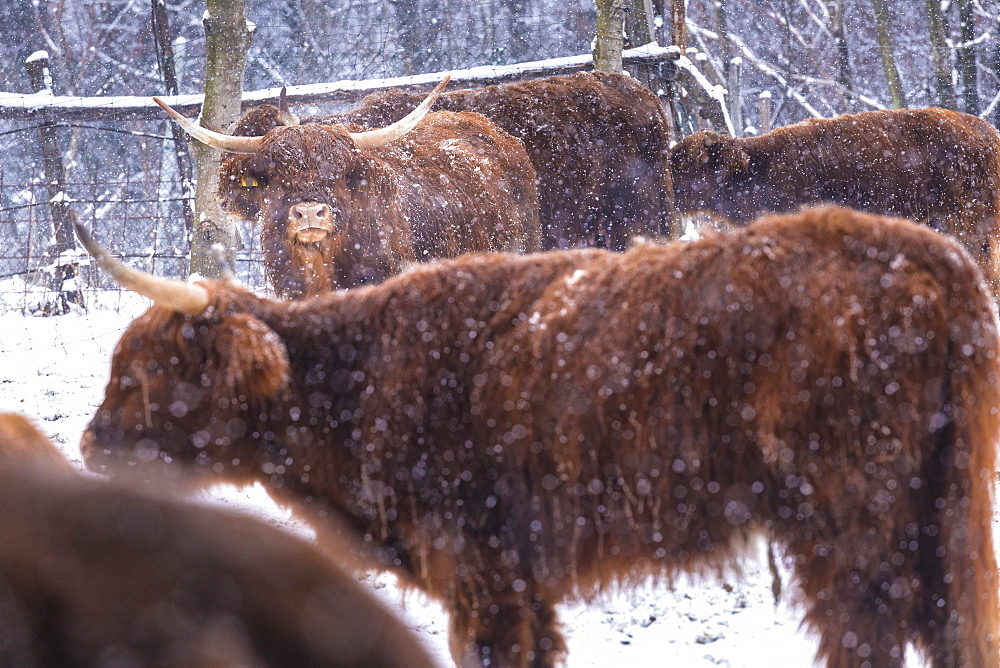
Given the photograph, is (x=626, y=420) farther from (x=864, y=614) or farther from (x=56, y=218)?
(x=56, y=218)

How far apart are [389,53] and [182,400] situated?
9693 mm

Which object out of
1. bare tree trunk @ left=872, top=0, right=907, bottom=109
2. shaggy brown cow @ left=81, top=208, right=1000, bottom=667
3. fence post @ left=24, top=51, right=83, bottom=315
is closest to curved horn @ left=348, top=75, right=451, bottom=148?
shaggy brown cow @ left=81, top=208, right=1000, bottom=667

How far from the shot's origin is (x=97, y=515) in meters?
0.71

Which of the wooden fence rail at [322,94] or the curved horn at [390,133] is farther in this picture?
the wooden fence rail at [322,94]

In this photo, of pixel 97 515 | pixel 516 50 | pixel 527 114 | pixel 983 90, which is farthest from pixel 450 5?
pixel 97 515

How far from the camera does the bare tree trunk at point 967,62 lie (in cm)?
1159

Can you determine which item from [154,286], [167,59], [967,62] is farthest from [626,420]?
[967,62]

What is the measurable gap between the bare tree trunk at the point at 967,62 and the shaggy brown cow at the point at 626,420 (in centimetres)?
1040

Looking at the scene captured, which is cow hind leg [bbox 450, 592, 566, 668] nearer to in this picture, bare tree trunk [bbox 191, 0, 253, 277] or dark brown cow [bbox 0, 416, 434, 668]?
dark brown cow [bbox 0, 416, 434, 668]

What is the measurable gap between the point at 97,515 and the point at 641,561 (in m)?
2.21

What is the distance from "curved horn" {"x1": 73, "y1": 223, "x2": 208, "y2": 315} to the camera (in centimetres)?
279

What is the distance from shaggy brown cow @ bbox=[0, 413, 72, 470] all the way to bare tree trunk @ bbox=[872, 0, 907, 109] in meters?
13.4

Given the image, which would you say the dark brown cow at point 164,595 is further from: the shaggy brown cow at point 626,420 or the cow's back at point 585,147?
the cow's back at point 585,147

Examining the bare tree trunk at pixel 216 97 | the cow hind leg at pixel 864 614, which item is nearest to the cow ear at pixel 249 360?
the cow hind leg at pixel 864 614
